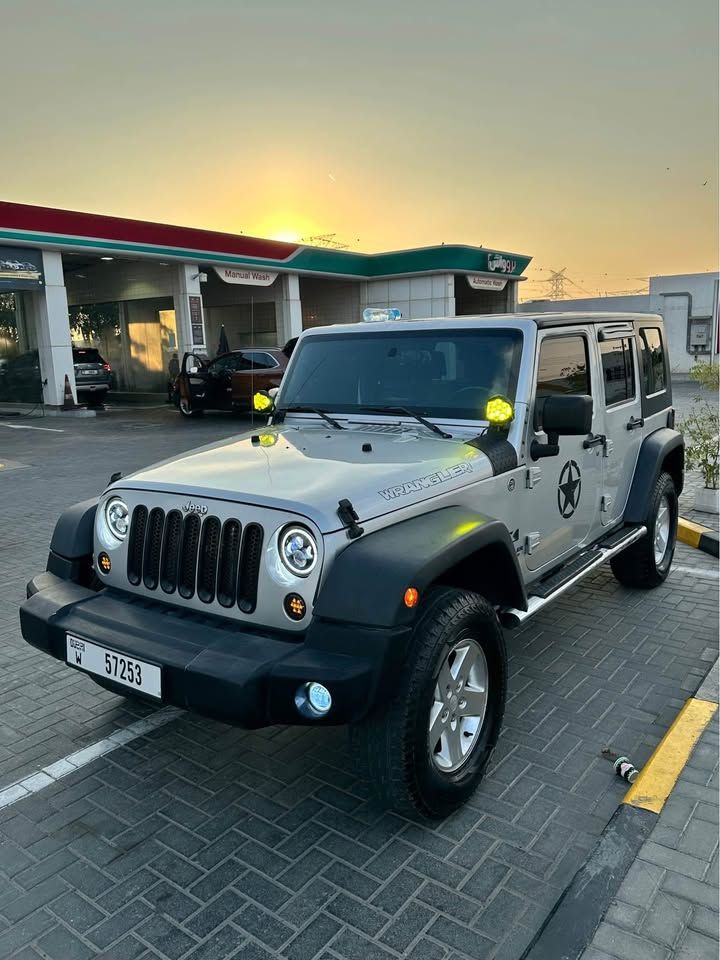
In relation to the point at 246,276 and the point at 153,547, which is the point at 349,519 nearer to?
the point at 153,547

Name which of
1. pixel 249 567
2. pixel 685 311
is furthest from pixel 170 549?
pixel 685 311

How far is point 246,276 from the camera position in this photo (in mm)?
24125

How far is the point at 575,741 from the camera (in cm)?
357

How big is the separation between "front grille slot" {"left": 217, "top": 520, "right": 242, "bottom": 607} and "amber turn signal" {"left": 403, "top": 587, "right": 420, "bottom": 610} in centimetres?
72

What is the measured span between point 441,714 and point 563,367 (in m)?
2.25

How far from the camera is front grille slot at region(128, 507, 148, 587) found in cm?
322

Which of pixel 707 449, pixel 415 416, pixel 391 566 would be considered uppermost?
pixel 415 416

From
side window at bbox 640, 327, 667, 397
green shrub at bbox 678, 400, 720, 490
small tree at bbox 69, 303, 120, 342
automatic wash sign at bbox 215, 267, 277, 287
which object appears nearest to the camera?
side window at bbox 640, 327, 667, 397

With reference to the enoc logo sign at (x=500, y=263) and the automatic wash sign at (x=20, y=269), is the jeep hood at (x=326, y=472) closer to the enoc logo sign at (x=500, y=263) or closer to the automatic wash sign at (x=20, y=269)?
the automatic wash sign at (x=20, y=269)

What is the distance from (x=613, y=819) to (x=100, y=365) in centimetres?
2146

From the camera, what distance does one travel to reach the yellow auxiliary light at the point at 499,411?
3.65 metres

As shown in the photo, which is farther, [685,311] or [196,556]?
[685,311]

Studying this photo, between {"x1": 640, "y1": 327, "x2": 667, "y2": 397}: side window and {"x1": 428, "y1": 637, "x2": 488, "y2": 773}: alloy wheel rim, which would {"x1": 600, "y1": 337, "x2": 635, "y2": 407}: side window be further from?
{"x1": 428, "y1": 637, "x2": 488, "y2": 773}: alloy wheel rim

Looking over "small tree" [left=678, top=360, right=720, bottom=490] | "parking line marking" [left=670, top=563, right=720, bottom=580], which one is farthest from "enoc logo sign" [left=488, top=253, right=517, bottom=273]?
"parking line marking" [left=670, top=563, right=720, bottom=580]
